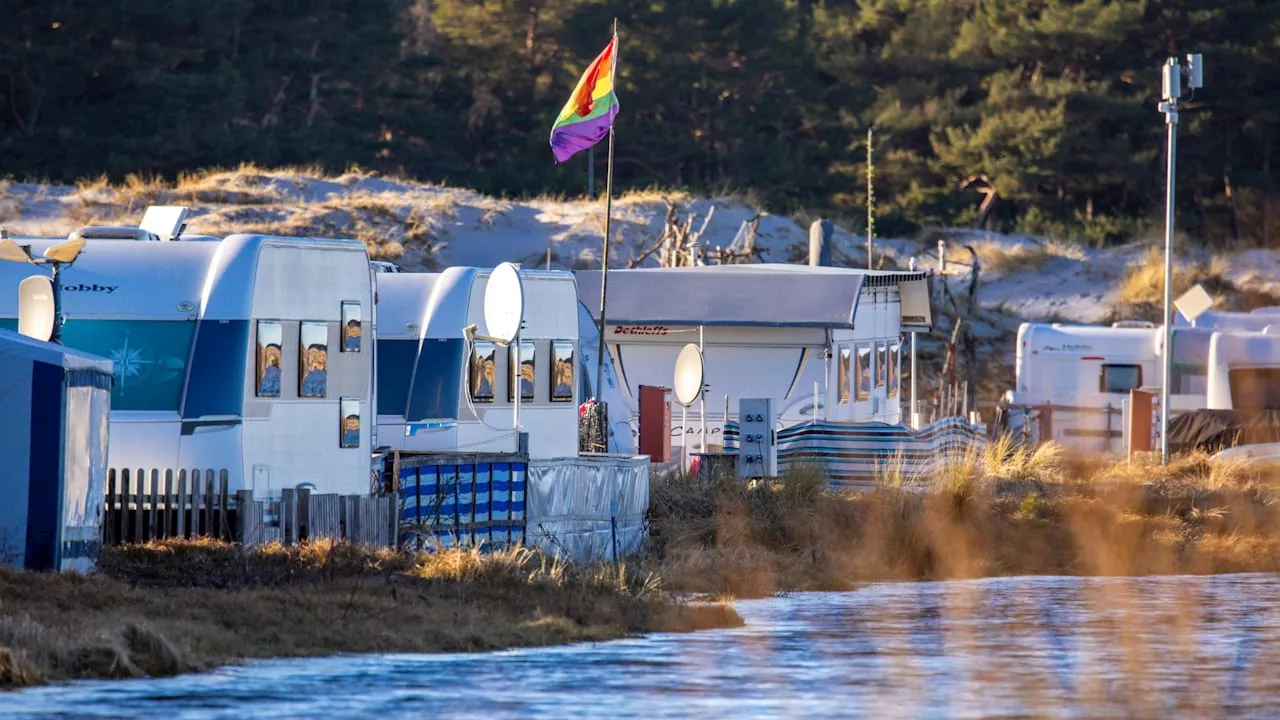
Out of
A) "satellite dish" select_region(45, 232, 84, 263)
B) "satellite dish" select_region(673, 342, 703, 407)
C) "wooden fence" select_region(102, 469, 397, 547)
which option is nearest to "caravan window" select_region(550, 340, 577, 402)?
"satellite dish" select_region(673, 342, 703, 407)

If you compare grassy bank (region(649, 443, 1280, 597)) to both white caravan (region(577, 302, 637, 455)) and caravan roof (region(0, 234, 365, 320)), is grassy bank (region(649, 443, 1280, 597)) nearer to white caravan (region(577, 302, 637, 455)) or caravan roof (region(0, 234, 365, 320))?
white caravan (region(577, 302, 637, 455))

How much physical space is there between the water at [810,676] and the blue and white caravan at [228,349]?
13.4 ft

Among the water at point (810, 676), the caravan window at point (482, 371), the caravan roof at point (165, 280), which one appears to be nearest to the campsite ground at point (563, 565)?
the water at point (810, 676)

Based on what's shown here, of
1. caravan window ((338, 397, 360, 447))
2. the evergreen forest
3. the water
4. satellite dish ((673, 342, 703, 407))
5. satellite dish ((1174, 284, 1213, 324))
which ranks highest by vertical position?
the evergreen forest

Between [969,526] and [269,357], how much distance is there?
957cm

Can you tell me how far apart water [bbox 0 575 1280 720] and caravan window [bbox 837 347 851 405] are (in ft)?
38.2

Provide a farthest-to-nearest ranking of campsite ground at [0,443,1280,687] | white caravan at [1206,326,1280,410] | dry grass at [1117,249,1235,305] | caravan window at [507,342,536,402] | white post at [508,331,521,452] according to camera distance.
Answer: dry grass at [1117,249,1235,305] < white caravan at [1206,326,1280,410] < caravan window at [507,342,536,402] < white post at [508,331,521,452] < campsite ground at [0,443,1280,687]

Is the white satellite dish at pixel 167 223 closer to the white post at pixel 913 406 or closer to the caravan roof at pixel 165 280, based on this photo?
the caravan roof at pixel 165 280

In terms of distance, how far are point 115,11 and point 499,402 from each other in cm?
3243

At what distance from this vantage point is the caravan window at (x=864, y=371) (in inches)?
1277

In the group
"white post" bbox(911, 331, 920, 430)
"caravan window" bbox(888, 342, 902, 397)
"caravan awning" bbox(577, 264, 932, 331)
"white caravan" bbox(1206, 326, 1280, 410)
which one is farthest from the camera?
"caravan window" bbox(888, 342, 902, 397)

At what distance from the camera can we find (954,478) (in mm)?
25672

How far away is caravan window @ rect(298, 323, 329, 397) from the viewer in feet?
63.7

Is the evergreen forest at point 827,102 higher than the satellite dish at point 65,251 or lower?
higher
